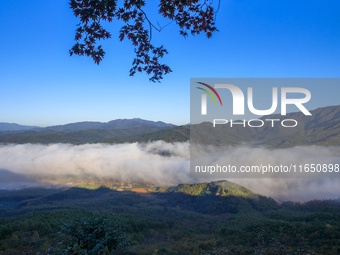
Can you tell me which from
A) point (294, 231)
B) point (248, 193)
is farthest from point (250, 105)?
point (248, 193)

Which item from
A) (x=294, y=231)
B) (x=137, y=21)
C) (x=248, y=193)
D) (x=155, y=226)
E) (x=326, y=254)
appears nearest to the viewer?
(x=137, y=21)

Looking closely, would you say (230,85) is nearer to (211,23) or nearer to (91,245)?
(211,23)

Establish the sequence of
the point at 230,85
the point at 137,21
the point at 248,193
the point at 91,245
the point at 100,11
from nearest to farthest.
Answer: the point at 100,11, the point at 137,21, the point at 91,245, the point at 230,85, the point at 248,193

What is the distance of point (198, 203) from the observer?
625 feet

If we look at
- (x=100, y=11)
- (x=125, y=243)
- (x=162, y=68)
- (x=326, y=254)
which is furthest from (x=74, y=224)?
(x=326, y=254)

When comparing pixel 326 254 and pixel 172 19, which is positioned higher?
pixel 172 19

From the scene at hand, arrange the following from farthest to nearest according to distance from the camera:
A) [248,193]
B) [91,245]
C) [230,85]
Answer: [248,193] < [230,85] < [91,245]

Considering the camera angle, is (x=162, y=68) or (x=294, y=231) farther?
(x=294, y=231)

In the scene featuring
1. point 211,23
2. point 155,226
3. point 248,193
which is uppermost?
point 211,23

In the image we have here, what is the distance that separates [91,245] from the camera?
6758mm

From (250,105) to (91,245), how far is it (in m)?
21.7

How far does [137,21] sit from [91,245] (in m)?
6.97

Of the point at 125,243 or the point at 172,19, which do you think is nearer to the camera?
the point at 172,19

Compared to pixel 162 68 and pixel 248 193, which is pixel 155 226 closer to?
pixel 162 68
